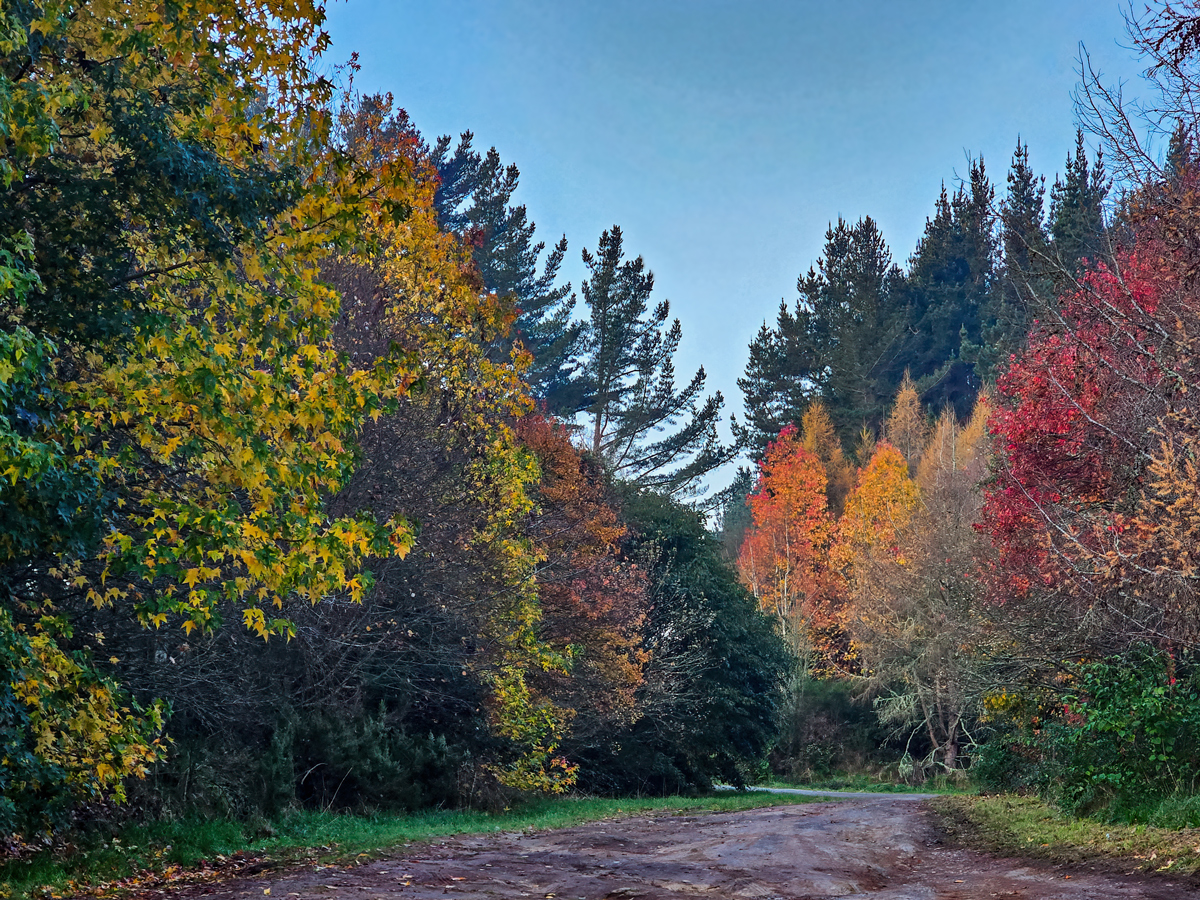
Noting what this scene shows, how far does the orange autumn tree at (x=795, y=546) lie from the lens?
47.6 m

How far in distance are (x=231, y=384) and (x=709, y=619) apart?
2417cm

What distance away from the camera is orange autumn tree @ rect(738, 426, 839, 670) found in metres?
47.6

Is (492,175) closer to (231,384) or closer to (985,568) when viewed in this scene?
(985,568)

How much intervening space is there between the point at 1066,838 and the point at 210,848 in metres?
9.96

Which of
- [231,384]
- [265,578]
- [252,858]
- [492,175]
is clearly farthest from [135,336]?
[492,175]

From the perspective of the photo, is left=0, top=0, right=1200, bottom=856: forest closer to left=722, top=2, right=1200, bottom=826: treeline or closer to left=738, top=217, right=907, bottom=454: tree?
left=722, top=2, right=1200, bottom=826: treeline

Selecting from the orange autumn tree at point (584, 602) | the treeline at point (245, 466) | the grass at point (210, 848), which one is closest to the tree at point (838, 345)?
the orange autumn tree at point (584, 602)

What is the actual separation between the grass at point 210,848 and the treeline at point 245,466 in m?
0.45

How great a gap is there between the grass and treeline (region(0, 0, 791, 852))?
455mm

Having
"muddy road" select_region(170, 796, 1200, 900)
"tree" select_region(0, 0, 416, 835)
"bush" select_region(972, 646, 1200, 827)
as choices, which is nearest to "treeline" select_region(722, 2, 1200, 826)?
"bush" select_region(972, 646, 1200, 827)

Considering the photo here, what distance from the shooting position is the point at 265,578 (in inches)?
289

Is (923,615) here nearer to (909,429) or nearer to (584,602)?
(584,602)

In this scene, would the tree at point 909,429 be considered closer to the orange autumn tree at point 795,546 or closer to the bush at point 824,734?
the orange autumn tree at point 795,546

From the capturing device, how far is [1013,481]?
15727mm
